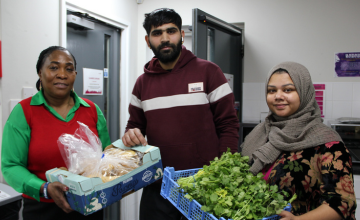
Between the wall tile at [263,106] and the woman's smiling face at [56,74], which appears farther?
the wall tile at [263,106]

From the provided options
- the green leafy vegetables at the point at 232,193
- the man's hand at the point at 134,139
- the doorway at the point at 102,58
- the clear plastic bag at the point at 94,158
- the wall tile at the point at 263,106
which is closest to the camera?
the green leafy vegetables at the point at 232,193

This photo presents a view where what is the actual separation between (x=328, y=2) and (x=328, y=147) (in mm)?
2507

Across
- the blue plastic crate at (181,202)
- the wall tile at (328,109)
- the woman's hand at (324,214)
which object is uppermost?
the wall tile at (328,109)

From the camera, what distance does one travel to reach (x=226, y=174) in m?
1.02

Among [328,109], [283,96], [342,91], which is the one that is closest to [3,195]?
[283,96]

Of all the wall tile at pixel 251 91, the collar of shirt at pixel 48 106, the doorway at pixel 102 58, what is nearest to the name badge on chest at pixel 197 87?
the collar of shirt at pixel 48 106

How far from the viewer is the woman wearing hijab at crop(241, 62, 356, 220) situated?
3.22 feet

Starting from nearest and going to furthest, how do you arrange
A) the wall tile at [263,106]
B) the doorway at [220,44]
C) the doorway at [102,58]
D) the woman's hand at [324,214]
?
the woman's hand at [324,214] < the doorway at [220,44] < the doorway at [102,58] < the wall tile at [263,106]

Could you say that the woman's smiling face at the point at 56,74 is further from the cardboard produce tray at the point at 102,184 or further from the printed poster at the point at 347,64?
the printed poster at the point at 347,64

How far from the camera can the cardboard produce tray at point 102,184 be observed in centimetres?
97

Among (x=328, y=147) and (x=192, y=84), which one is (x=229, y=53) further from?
(x=328, y=147)

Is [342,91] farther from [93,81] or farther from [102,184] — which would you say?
[102,184]

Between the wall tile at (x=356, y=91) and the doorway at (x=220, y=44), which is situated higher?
the doorway at (x=220, y=44)

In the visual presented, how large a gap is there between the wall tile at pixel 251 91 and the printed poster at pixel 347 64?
848 mm
